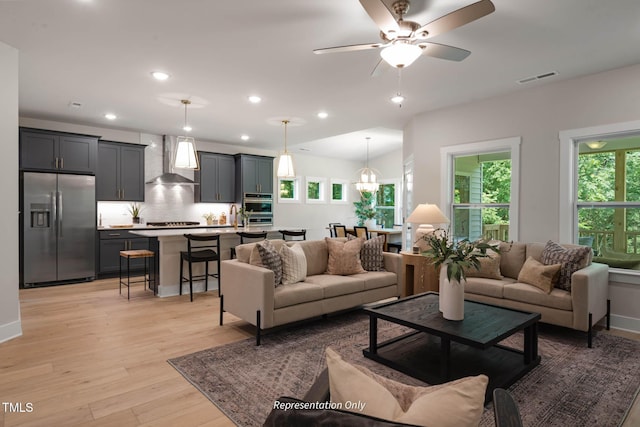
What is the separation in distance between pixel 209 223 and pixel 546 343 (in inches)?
259

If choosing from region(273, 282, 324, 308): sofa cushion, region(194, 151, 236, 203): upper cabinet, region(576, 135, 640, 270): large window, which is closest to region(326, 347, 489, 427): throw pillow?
region(273, 282, 324, 308): sofa cushion

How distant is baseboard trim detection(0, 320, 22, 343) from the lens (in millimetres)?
3407

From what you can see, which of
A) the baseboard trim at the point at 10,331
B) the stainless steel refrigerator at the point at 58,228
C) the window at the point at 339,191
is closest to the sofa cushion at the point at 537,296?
the baseboard trim at the point at 10,331

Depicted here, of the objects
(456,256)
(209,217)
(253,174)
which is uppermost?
(253,174)

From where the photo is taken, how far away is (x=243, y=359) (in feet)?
9.96

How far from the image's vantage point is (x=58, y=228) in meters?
5.73

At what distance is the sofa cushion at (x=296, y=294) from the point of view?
3.47 m

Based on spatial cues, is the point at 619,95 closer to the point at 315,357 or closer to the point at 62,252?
the point at 315,357

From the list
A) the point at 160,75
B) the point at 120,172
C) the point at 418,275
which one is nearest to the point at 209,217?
the point at 120,172

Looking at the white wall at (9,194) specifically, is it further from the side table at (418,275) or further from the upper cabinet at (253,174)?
the upper cabinet at (253,174)

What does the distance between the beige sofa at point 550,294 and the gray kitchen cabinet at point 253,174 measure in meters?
5.35

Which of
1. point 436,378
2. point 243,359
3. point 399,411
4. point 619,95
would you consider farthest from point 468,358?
point 619,95

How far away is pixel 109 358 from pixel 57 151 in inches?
169

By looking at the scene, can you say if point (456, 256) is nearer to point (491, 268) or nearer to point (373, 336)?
point (373, 336)
